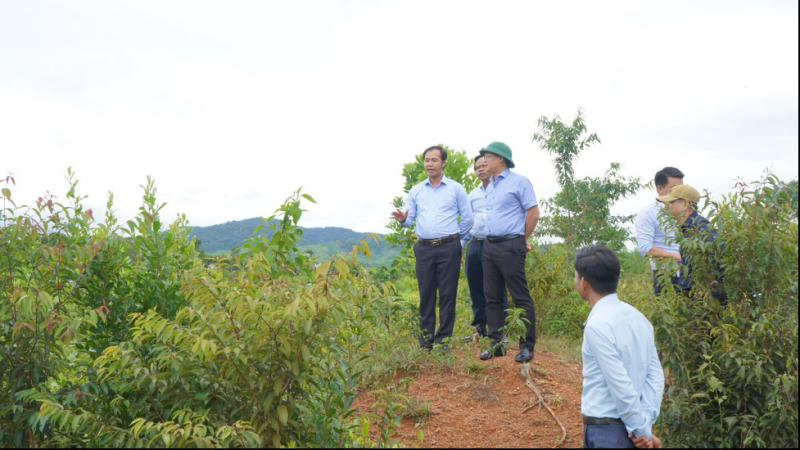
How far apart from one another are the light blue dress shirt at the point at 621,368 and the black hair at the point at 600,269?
62mm

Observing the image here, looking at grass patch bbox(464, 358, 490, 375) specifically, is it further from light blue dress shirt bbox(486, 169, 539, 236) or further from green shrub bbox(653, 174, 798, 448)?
green shrub bbox(653, 174, 798, 448)

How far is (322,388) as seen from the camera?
3736 mm

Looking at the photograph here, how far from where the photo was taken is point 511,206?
6.05m

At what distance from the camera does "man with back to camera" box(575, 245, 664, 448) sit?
2951 mm

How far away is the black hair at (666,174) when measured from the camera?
20.7 ft

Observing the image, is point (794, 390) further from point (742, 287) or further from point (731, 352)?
point (742, 287)

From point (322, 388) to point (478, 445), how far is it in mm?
1652

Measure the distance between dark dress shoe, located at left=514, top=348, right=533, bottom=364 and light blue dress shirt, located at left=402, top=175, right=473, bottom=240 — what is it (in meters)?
1.41

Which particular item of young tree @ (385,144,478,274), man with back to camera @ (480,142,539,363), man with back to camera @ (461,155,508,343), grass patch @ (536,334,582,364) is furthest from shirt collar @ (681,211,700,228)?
young tree @ (385,144,478,274)

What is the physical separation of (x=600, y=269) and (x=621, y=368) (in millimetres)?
492

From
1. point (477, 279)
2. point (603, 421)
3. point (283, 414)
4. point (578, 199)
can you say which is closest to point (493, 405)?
point (477, 279)

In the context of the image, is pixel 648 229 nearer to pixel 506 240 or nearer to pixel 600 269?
pixel 506 240

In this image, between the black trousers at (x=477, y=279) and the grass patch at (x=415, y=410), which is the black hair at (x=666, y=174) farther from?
the grass patch at (x=415, y=410)

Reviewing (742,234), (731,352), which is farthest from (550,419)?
(742,234)
